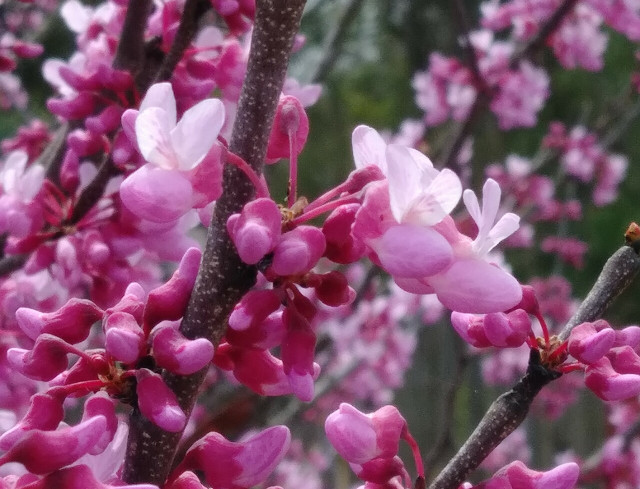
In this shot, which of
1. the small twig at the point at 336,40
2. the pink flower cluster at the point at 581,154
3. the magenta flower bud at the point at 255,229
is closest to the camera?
the magenta flower bud at the point at 255,229

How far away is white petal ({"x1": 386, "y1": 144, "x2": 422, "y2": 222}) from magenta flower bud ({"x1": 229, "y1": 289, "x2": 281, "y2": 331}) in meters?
0.16

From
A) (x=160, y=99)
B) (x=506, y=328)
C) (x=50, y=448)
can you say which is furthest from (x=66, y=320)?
(x=506, y=328)

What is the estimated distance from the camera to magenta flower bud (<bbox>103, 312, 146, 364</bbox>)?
0.73 m

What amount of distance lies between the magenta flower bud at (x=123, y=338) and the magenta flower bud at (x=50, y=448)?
73 millimetres

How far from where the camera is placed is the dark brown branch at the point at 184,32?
4.29 ft

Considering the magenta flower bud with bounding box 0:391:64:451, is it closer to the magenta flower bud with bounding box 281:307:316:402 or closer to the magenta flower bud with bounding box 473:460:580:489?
the magenta flower bud with bounding box 281:307:316:402

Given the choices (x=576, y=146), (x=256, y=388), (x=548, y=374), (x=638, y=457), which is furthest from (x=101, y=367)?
(x=576, y=146)

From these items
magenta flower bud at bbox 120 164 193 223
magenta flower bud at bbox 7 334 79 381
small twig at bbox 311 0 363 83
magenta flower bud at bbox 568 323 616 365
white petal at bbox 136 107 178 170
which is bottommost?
small twig at bbox 311 0 363 83

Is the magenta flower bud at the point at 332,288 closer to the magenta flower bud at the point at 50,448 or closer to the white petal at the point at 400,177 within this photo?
the white petal at the point at 400,177

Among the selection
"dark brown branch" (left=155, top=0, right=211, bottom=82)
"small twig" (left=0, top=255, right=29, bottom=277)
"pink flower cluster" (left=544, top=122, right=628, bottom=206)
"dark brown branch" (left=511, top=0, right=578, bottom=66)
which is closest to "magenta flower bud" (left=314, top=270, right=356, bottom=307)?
"dark brown branch" (left=155, top=0, right=211, bottom=82)

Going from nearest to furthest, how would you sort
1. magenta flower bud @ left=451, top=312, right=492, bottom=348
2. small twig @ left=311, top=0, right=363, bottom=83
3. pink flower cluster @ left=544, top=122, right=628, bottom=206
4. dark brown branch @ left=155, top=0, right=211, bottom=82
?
magenta flower bud @ left=451, top=312, right=492, bottom=348
dark brown branch @ left=155, top=0, right=211, bottom=82
small twig @ left=311, top=0, right=363, bottom=83
pink flower cluster @ left=544, top=122, right=628, bottom=206

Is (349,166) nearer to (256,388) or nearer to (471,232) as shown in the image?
(471,232)

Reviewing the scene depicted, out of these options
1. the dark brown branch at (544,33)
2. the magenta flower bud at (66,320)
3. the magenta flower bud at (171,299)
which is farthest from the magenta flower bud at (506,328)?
the dark brown branch at (544,33)

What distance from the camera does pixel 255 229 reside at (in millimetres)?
683
